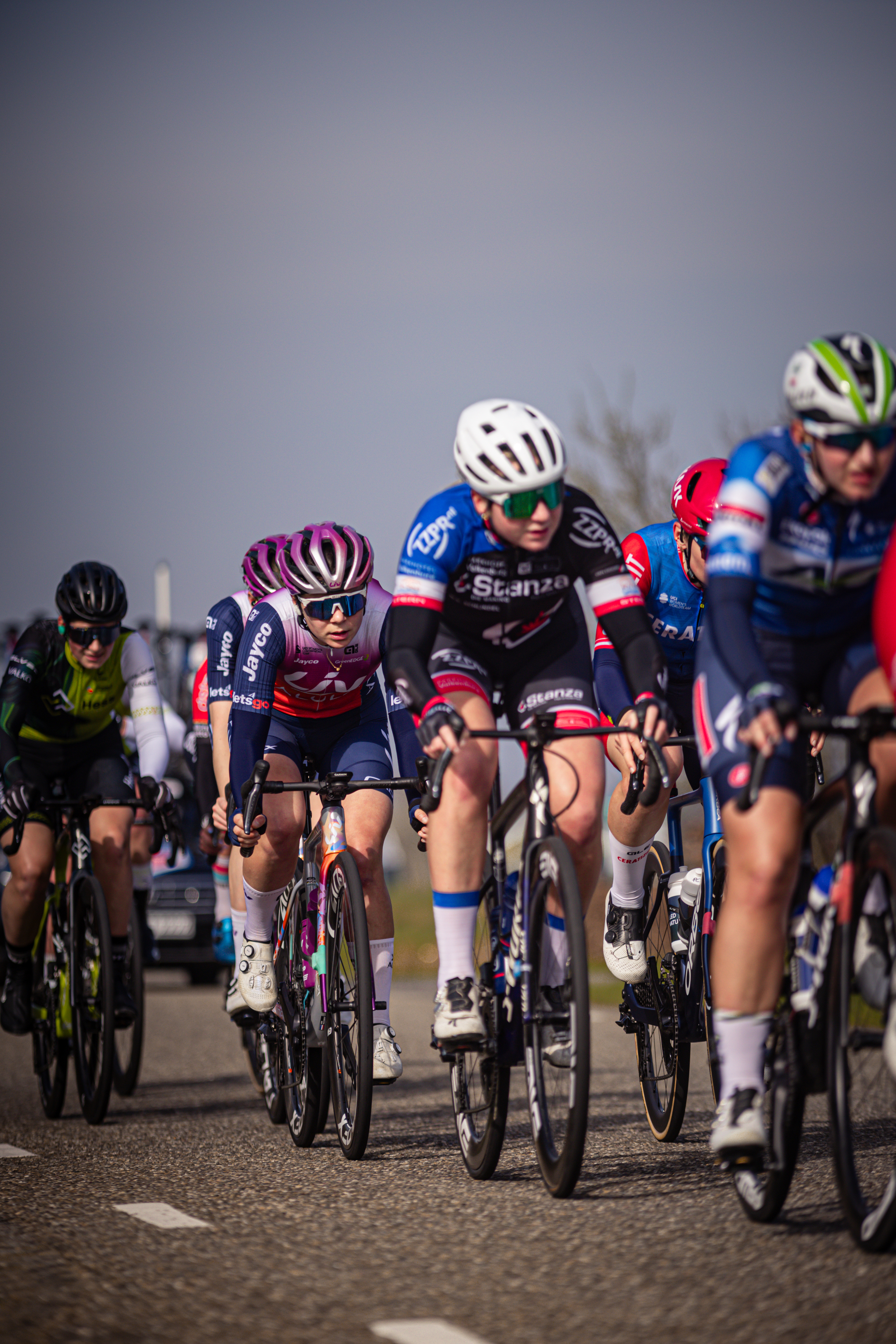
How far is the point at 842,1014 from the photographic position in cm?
388

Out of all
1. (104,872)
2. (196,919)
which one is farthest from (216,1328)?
(196,919)

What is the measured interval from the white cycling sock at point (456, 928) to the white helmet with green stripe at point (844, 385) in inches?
77.7

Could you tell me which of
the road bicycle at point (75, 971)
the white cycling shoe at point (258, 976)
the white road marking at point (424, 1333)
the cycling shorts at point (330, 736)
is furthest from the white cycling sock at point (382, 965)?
the white road marking at point (424, 1333)

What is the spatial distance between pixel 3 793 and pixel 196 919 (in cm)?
892

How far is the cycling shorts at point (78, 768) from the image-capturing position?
26.9ft

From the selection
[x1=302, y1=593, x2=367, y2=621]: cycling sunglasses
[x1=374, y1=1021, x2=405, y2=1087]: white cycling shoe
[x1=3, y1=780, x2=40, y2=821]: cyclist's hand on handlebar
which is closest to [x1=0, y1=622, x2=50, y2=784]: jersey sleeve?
[x1=3, y1=780, x2=40, y2=821]: cyclist's hand on handlebar

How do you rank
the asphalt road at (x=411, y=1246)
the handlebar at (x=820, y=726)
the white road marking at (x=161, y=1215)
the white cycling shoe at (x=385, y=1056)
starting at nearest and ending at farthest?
the asphalt road at (x=411, y=1246) < the handlebar at (x=820, y=726) < the white road marking at (x=161, y=1215) < the white cycling shoe at (x=385, y=1056)

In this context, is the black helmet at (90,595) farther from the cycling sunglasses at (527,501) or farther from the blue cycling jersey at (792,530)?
the blue cycling jersey at (792,530)

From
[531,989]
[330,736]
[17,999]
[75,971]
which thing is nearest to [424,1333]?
[531,989]

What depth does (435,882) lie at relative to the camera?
5270 mm

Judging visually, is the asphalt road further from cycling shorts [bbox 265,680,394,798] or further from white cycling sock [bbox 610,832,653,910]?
cycling shorts [bbox 265,680,394,798]

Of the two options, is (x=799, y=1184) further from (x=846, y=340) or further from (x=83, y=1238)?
(x=846, y=340)

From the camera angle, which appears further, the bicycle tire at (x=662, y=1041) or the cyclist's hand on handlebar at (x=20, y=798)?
the cyclist's hand on handlebar at (x=20, y=798)

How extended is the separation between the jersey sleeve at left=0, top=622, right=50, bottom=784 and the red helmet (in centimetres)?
363
